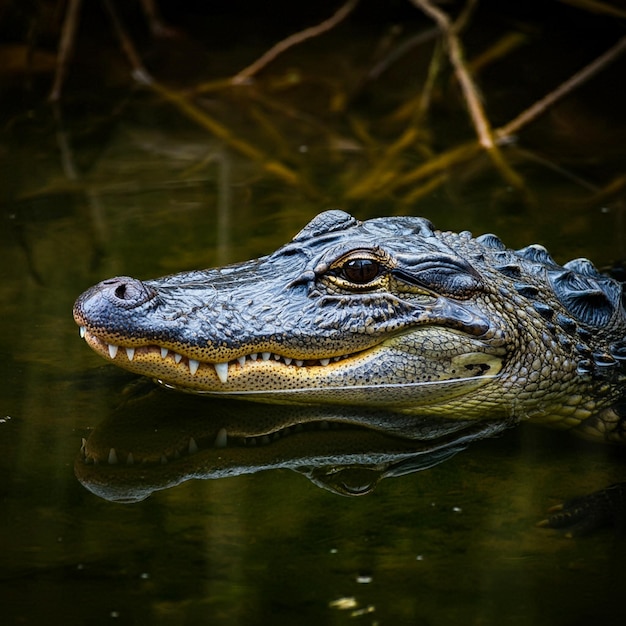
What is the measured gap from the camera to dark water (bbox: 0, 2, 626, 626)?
137 inches

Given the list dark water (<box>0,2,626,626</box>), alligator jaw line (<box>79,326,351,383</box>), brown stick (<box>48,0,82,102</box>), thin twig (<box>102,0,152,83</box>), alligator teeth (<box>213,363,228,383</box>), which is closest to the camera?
dark water (<box>0,2,626,626</box>)

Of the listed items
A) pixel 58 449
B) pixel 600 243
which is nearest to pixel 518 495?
pixel 58 449

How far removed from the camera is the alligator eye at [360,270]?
15.0 feet

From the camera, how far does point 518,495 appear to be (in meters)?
4.25

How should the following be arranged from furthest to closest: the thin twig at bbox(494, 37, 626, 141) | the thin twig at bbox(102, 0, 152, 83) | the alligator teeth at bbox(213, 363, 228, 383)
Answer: the thin twig at bbox(102, 0, 152, 83) < the thin twig at bbox(494, 37, 626, 141) < the alligator teeth at bbox(213, 363, 228, 383)

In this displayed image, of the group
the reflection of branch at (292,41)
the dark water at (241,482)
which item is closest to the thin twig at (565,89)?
the dark water at (241,482)

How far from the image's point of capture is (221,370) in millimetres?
4504

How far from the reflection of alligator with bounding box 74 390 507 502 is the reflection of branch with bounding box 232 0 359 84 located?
5.75m

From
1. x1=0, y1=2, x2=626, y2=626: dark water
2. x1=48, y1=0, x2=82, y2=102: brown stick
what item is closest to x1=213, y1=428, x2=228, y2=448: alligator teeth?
x1=0, y1=2, x2=626, y2=626: dark water

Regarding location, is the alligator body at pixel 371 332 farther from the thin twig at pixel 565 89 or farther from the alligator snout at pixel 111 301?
the thin twig at pixel 565 89

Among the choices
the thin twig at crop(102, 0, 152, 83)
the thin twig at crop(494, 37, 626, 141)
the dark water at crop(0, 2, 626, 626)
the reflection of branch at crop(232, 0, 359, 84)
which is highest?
the thin twig at crop(102, 0, 152, 83)

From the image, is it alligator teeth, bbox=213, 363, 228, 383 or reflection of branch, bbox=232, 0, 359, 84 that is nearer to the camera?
alligator teeth, bbox=213, 363, 228, 383

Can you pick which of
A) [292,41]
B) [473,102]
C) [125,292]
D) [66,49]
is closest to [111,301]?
[125,292]

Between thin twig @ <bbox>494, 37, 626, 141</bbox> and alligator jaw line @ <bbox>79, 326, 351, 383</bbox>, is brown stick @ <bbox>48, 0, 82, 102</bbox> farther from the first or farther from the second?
alligator jaw line @ <bbox>79, 326, 351, 383</bbox>
